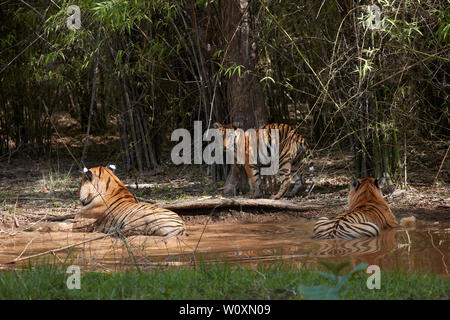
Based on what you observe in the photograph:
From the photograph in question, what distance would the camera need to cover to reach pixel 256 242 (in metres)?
5.54

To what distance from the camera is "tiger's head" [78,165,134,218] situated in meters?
6.53

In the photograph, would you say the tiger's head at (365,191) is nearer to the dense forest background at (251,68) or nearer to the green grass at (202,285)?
the dense forest background at (251,68)

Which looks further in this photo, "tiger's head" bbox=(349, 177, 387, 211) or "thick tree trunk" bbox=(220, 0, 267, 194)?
"thick tree trunk" bbox=(220, 0, 267, 194)

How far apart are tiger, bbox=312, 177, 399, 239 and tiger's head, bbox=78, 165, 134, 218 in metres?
2.21

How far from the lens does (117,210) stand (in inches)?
252

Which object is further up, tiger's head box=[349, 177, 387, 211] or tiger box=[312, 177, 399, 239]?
tiger's head box=[349, 177, 387, 211]

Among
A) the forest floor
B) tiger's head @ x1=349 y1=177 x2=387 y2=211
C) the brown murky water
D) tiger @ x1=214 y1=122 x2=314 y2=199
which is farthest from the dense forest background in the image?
the brown murky water

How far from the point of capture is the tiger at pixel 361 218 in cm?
553

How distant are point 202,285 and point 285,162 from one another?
17.6 feet

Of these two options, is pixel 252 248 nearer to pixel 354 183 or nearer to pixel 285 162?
pixel 354 183

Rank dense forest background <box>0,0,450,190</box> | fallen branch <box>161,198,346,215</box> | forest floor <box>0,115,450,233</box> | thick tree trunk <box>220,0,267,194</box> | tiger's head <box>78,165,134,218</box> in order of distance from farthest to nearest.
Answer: thick tree trunk <box>220,0,267,194</box>, forest floor <box>0,115,450,233</box>, fallen branch <box>161,198,346,215</box>, tiger's head <box>78,165,134,218</box>, dense forest background <box>0,0,450,190</box>

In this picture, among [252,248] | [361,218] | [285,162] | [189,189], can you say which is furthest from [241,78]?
[252,248]

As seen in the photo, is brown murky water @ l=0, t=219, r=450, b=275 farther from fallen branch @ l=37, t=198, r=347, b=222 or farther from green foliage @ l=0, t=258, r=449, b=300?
green foliage @ l=0, t=258, r=449, b=300
